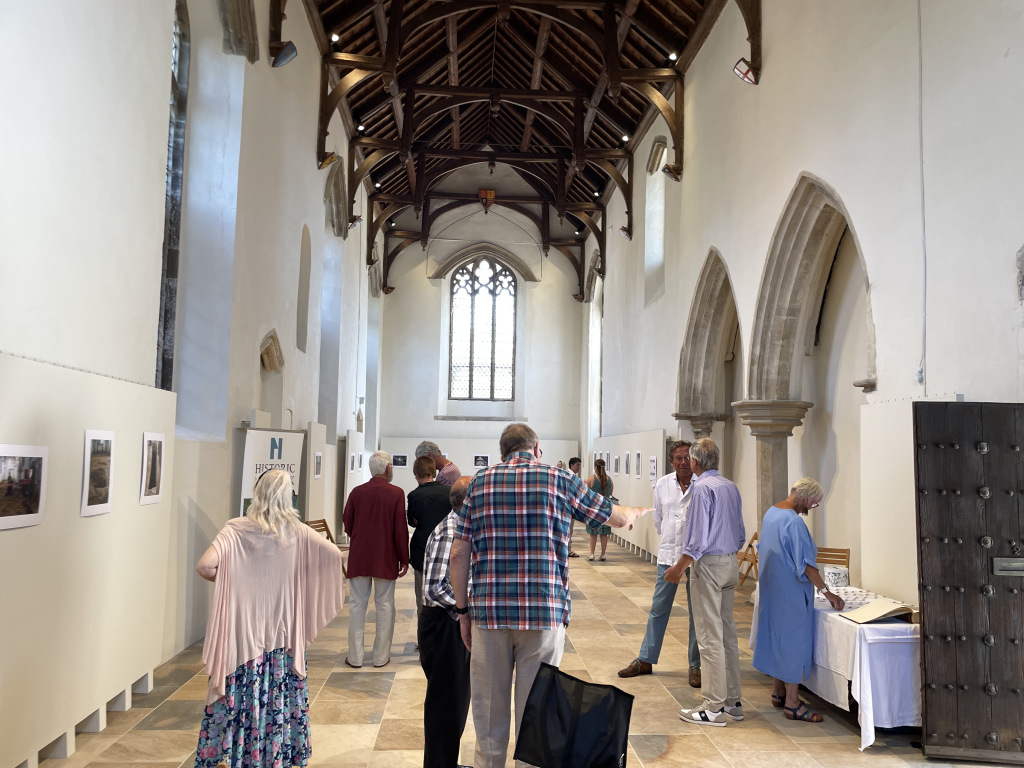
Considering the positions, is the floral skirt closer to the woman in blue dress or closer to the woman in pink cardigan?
the woman in pink cardigan

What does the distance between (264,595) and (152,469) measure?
1777mm

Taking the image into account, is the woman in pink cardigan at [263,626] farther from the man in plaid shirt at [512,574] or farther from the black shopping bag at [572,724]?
the black shopping bag at [572,724]

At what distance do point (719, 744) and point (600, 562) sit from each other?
7.38m

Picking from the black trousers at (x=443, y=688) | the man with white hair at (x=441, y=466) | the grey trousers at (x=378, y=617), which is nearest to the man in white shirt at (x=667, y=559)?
the man with white hair at (x=441, y=466)

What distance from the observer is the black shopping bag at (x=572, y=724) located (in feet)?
9.04

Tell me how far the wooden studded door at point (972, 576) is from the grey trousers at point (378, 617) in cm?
314

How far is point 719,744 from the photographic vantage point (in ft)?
13.1

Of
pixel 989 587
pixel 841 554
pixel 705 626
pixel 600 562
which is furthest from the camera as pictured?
pixel 600 562

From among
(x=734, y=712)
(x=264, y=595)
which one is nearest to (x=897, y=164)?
(x=734, y=712)

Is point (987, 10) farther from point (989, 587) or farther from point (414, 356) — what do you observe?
point (414, 356)

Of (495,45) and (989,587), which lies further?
(495,45)

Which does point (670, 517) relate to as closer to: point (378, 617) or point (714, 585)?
point (714, 585)

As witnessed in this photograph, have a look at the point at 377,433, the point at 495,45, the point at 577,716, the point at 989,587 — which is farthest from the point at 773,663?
the point at 377,433

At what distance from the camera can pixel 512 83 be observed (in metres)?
15.6
